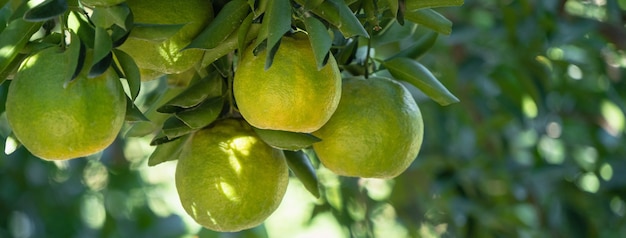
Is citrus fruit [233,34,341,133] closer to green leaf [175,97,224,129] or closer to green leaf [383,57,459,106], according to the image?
green leaf [175,97,224,129]

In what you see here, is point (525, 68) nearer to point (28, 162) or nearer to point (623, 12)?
point (623, 12)

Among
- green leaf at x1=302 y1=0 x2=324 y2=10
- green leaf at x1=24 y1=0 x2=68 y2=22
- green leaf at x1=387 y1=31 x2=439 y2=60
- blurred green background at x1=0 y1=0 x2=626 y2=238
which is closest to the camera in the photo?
green leaf at x1=24 y1=0 x2=68 y2=22

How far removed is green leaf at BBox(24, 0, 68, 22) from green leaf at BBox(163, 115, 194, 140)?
8.2 inches

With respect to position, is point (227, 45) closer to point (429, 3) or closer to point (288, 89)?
point (288, 89)

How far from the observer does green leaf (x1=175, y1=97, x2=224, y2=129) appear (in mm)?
993

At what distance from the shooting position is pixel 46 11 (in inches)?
31.9

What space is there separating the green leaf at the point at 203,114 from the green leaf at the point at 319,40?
190 mm

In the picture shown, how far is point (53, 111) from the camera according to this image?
0.87m

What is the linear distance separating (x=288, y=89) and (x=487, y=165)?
1570mm

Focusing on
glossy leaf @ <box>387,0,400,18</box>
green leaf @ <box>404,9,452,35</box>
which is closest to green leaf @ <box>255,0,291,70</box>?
glossy leaf @ <box>387,0,400,18</box>

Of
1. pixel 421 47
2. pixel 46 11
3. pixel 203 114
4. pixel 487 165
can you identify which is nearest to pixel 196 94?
pixel 203 114

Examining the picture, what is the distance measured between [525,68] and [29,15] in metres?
1.59

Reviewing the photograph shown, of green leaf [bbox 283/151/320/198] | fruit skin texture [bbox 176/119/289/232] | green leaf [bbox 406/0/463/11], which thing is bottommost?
green leaf [bbox 283/151/320/198]

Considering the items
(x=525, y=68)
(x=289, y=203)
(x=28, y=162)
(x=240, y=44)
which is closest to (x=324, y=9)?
(x=240, y=44)
